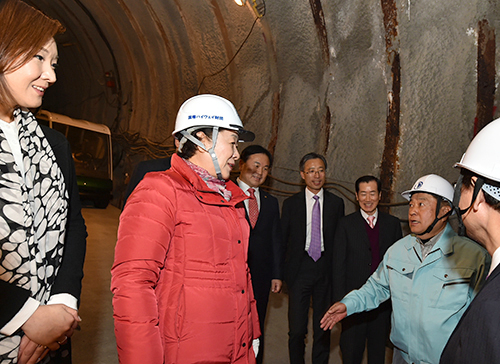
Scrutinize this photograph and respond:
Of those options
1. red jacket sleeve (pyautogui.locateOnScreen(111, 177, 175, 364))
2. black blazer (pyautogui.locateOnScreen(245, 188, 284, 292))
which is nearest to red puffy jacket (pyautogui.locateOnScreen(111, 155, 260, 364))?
red jacket sleeve (pyautogui.locateOnScreen(111, 177, 175, 364))

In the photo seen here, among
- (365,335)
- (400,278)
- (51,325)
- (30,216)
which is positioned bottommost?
(365,335)

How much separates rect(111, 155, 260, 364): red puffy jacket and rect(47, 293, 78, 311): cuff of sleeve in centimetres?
18

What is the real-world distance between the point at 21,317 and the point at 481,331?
1485 mm

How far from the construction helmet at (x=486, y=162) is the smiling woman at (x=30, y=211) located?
158 cm

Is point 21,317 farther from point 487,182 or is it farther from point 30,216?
point 487,182

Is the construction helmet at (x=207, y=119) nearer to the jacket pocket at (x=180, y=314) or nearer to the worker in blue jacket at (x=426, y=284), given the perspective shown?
the jacket pocket at (x=180, y=314)

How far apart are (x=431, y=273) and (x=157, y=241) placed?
1.77 metres

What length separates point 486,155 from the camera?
152cm

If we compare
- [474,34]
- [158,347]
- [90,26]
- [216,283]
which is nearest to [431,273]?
[216,283]

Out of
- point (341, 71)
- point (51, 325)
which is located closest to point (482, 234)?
point (51, 325)

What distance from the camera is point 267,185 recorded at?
6.89m

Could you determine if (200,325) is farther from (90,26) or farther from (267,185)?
(90,26)

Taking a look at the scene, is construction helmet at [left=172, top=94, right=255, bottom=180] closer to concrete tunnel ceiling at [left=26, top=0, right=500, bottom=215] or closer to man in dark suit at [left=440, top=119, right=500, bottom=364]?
man in dark suit at [left=440, top=119, right=500, bottom=364]

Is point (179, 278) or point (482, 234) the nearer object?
point (482, 234)
